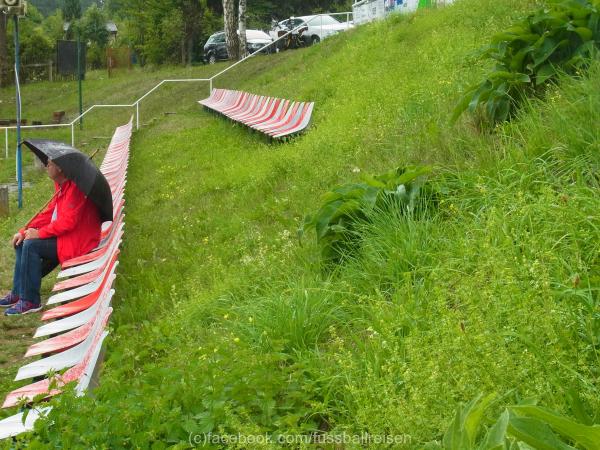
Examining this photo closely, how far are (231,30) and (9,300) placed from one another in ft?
78.4

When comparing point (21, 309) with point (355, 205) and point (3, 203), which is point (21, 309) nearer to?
point (355, 205)

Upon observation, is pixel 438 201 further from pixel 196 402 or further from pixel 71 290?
pixel 71 290

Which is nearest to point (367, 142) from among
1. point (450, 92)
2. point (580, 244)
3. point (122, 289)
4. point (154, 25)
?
point (450, 92)

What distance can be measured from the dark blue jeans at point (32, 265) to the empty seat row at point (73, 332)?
13.4 inches

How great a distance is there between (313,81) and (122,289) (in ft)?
31.5

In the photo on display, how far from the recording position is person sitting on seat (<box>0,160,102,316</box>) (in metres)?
7.44

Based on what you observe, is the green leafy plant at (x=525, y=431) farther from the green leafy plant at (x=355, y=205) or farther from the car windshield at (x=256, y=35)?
the car windshield at (x=256, y=35)

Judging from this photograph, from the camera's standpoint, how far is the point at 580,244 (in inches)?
146

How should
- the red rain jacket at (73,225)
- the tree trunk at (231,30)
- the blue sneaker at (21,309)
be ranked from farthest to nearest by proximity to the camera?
1. the tree trunk at (231,30)
2. the red rain jacket at (73,225)
3. the blue sneaker at (21,309)

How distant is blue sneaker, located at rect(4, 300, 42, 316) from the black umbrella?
3.29ft

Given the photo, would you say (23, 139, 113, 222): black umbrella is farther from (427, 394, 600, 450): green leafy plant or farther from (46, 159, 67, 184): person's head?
(427, 394, 600, 450): green leafy plant

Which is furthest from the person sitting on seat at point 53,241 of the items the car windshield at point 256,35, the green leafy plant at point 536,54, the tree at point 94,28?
the tree at point 94,28

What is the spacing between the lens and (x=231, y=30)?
1194 inches

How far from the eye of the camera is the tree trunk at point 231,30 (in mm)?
29516
